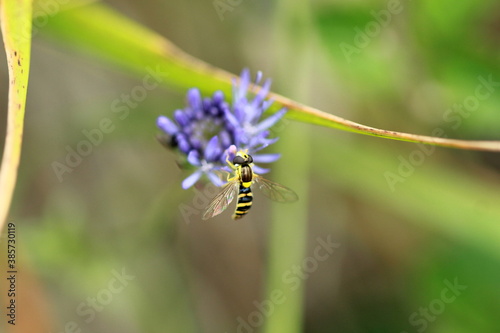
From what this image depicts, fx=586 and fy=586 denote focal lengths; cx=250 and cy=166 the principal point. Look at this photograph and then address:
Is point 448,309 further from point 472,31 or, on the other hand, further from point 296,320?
point 472,31

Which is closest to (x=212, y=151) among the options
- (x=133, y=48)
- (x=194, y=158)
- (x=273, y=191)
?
(x=194, y=158)

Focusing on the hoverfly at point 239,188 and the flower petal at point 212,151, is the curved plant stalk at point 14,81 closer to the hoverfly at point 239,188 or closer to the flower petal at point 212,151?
the flower petal at point 212,151

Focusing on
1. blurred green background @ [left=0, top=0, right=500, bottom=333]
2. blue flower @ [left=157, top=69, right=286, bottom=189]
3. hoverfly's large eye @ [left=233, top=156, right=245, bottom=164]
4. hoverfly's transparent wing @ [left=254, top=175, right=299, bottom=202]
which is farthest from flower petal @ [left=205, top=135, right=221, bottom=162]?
blurred green background @ [left=0, top=0, right=500, bottom=333]

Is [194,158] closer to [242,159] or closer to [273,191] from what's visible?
[242,159]

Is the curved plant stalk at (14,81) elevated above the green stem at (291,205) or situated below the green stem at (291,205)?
above

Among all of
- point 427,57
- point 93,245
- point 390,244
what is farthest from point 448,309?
point 93,245

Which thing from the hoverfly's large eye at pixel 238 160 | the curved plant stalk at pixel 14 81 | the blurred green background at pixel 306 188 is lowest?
the blurred green background at pixel 306 188

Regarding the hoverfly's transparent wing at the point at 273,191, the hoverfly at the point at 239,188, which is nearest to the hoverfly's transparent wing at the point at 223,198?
the hoverfly at the point at 239,188

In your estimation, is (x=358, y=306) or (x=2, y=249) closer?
(x=2, y=249)
